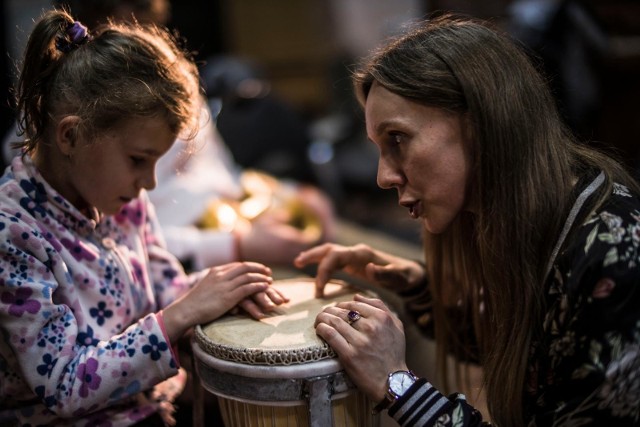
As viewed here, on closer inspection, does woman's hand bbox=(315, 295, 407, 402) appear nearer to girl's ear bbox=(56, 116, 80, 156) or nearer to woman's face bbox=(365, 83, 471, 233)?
woman's face bbox=(365, 83, 471, 233)

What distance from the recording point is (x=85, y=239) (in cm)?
147

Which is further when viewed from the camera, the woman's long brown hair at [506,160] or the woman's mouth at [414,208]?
the woman's mouth at [414,208]

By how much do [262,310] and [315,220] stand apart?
1433 mm

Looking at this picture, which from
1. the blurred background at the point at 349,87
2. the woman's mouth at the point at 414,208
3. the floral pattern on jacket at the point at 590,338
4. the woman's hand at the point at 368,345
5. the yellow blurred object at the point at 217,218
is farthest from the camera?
the blurred background at the point at 349,87

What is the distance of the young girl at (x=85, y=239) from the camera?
1.30 metres

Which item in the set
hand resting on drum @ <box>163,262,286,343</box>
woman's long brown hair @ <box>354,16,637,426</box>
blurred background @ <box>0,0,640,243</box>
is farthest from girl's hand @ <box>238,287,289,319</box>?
blurred background @ <box>0,0,640,243</box>

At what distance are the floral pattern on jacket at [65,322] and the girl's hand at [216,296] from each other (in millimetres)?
35

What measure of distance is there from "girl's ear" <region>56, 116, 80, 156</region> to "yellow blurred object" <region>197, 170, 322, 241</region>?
113 centimetres

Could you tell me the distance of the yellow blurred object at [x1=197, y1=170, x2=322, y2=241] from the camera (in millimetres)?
2580

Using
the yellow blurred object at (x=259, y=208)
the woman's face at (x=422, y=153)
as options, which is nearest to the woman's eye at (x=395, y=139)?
the woman's face at (x=422, y=153)

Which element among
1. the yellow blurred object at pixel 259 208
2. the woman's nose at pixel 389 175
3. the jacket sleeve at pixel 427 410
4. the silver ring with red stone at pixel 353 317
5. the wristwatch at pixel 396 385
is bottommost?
the yellow blurred object at pixel 259 208

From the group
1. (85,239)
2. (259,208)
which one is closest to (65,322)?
(85,239)

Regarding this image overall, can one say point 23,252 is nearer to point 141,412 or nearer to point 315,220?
point 141,412

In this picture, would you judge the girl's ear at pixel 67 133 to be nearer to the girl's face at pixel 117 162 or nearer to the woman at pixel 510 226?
the girl's face at pixel 117 162
